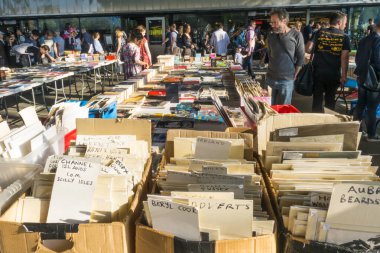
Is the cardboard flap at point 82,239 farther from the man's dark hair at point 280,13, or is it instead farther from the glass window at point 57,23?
the glass window at point 57,23

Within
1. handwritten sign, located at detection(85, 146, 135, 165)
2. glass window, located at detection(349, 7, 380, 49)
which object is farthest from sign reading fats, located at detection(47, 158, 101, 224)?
glass window, located at detection(349, 7, 380, 49)

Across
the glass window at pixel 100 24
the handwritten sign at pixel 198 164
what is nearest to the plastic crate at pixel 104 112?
the handwritten sign at pixel 198 164

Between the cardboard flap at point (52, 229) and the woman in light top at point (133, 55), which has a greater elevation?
the woman in light top at point (133, 55)

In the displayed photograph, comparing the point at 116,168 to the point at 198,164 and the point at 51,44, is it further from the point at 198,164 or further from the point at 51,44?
the point at 51,44

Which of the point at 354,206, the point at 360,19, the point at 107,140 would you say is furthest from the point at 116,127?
the point at 360,19

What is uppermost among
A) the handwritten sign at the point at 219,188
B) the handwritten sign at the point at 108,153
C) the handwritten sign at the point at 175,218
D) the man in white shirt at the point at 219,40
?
the man in white shirt at the point at 219,40

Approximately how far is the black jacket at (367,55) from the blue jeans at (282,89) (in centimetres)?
95

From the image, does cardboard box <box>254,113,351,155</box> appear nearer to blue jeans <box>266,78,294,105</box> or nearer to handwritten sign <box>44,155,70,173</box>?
handwritten sign <box>44,155,70,173</box>

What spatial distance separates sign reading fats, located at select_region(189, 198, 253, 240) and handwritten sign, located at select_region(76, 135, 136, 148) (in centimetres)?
74

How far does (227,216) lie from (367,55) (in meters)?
4.00

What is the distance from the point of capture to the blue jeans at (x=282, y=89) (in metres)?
4.40

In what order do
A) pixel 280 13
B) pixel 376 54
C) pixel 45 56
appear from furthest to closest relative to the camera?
pixel 45 56 → pixel 376 54 → pixel 280 13

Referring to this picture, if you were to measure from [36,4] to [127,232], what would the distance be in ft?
53.9

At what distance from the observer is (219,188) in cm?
141
